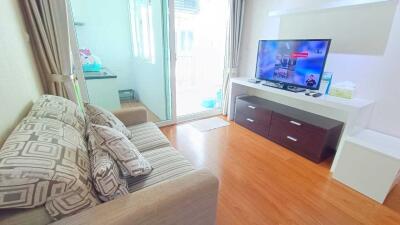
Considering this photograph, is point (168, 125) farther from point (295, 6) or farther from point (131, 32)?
point (295, 6)

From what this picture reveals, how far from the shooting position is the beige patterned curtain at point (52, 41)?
6.13 ft

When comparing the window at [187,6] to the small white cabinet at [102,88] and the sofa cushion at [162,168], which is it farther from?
the sofa cushion at [162,168]

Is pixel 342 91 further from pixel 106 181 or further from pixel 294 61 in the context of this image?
pixel 106 181

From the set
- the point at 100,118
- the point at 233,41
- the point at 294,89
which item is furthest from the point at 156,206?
the point at 233,41

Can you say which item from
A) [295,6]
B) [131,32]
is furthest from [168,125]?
[295,6]

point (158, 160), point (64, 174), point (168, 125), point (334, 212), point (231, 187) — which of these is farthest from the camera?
point (168, 125)

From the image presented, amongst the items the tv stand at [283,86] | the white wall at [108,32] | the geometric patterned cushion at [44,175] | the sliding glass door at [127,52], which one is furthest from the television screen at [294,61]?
the white wall at [108,32]

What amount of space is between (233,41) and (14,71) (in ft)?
9.07

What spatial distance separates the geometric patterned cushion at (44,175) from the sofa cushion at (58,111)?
1.01ft

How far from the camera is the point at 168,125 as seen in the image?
327 cm

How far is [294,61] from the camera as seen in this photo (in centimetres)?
242

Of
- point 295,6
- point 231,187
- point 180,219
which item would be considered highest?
point 295,6

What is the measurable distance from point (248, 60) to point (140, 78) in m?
2.16

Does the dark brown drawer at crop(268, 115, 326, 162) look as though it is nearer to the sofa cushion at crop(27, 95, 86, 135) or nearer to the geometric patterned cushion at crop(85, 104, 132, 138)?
the geometric patterned cushion at crop(85, 104, 132, 138)
